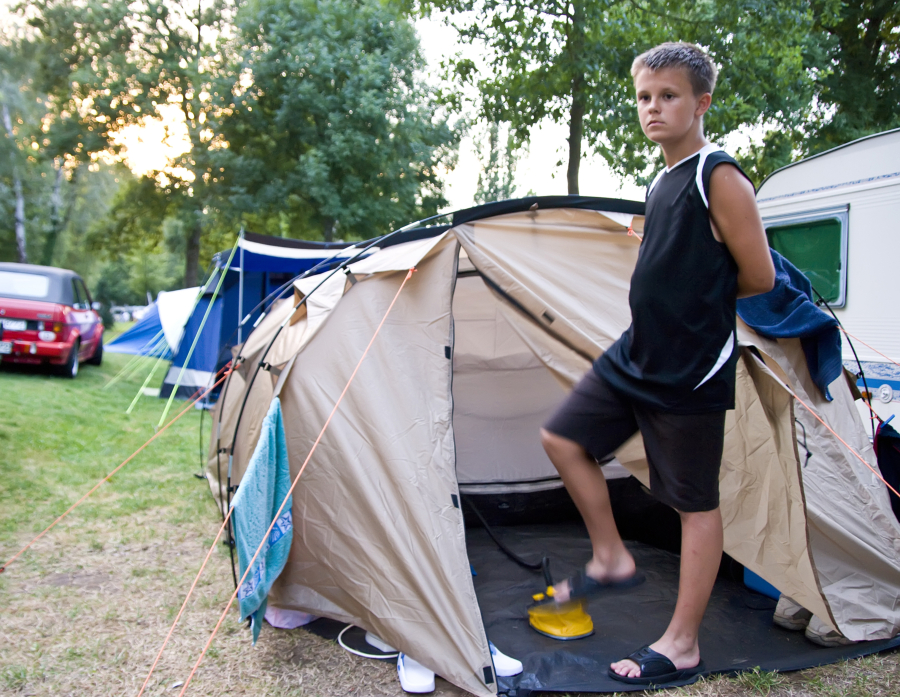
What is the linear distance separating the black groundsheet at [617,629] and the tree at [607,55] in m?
6.65

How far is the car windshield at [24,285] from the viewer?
8.12 metres

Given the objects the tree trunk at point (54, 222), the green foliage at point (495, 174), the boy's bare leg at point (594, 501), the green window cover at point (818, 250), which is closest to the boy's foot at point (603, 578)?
the boy's bare leg at point (594, 501)

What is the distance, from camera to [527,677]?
214 cm

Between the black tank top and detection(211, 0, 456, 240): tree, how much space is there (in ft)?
40.1

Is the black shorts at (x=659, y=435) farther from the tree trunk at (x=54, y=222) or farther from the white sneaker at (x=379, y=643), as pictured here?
the tree trunk at (x=54, y=222)

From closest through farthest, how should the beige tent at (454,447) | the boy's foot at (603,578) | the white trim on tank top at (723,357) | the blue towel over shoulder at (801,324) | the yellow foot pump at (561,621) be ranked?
the white trim on tank top at (723,357), the boy's foot at (603,578), the beige tent at (454,447), the yellow foot pump at (561,621), the blue towel over shoulder at (801,324)

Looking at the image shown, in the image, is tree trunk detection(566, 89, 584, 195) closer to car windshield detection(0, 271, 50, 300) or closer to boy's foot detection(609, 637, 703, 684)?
car windshield detection(0, 271, 50, 300)

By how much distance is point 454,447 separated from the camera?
8.12 feet

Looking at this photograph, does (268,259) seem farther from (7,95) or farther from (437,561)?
(7,95)

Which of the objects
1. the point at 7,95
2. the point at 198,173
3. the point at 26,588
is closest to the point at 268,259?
the point at 26,588

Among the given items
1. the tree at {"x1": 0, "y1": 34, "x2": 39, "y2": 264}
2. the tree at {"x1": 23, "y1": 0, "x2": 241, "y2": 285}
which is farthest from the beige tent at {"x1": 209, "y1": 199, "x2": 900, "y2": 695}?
the tree at {"x1": 0, "y1": 34, "x2": 39, "y2": 264}

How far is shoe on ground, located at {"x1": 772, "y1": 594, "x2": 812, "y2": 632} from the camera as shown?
247 centimetres

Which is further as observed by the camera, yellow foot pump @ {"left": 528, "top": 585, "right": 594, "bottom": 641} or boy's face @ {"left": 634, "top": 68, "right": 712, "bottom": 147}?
yellow foot pump @ {"left": 528, "top": 585, "right": 594, "bottom": 641}

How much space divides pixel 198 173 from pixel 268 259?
8568 mm
